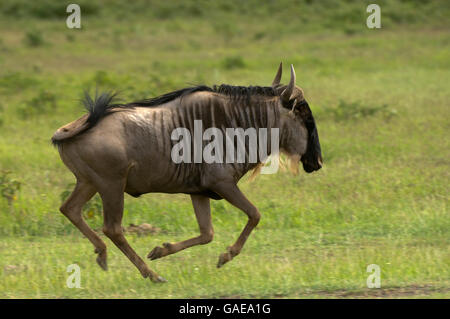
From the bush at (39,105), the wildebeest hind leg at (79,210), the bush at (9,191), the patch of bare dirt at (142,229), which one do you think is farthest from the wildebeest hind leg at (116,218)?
the bush at (39,105)

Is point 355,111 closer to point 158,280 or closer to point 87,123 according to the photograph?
point 158,280

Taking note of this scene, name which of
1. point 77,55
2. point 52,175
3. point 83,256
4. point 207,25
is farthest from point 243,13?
point 83,256

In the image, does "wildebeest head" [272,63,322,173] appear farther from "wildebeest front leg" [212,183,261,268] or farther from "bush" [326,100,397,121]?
"bush" [326,100,397,121]

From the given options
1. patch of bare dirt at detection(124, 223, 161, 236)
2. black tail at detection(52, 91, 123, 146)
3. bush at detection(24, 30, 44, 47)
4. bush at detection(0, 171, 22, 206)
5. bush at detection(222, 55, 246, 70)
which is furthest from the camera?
bush at detection(24, 30, 44, 47)

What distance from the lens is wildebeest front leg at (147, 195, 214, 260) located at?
6.62 metres

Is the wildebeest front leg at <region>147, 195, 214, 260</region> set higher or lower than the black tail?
lower

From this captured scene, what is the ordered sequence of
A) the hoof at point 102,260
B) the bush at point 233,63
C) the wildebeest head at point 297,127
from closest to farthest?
the hoof at point 102,260, the wildebeest head at point 297,127, the bush at point 233,63

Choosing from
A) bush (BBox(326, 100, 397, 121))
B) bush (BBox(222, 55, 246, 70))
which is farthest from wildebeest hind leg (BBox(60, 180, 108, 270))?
bush (BBox(222, 55, 246, 70))

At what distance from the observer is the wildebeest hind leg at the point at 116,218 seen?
6.37 m

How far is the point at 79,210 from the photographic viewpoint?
675cm

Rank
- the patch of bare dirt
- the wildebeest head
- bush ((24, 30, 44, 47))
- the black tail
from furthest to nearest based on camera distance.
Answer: bush ((24, 30, 44, 47))
the patch of bare dirt
the wildebeest head
the black tail

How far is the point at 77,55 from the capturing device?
68.5 feet

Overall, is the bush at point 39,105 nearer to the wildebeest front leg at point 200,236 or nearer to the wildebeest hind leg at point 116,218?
the wildebeest front leg at point 200,236

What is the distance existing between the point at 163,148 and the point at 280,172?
13.2 ft
